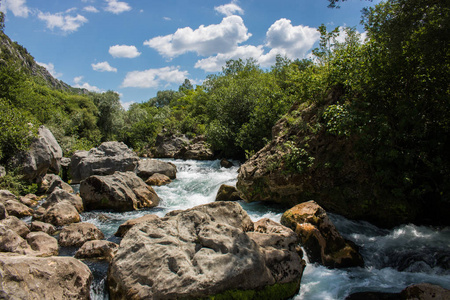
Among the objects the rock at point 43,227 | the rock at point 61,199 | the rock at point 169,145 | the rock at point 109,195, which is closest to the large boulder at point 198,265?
the rock at point 43,227

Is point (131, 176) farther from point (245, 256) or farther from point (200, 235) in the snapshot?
point (245, 256)

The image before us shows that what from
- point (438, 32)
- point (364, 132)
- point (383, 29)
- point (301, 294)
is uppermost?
point (383, 29)

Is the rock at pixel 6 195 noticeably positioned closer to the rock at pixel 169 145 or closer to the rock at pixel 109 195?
the rock at pixel 109 195

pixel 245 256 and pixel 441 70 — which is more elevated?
pixel 441 70

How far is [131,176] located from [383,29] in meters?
12.2

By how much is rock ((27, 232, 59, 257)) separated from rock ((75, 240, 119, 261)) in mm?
847

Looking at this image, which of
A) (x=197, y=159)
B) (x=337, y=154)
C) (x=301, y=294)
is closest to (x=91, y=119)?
(x=197, y=159)

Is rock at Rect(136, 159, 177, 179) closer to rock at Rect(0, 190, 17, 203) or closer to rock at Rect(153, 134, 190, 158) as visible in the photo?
rock at Rect(0, 190, 17, 203)

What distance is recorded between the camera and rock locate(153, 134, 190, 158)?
92.2 feet

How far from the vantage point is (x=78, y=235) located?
8.43 m

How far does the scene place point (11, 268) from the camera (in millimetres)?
4477

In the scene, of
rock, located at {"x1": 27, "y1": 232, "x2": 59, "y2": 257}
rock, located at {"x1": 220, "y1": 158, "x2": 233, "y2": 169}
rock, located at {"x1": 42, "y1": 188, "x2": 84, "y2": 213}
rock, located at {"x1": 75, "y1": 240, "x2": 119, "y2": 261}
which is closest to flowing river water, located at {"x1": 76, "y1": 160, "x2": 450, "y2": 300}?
rock, located at {"x1": 75, "y1": 240, "x2": 119, "y2": 261}

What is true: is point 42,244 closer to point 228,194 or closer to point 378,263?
point 228,194

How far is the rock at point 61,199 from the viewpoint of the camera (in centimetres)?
1085
